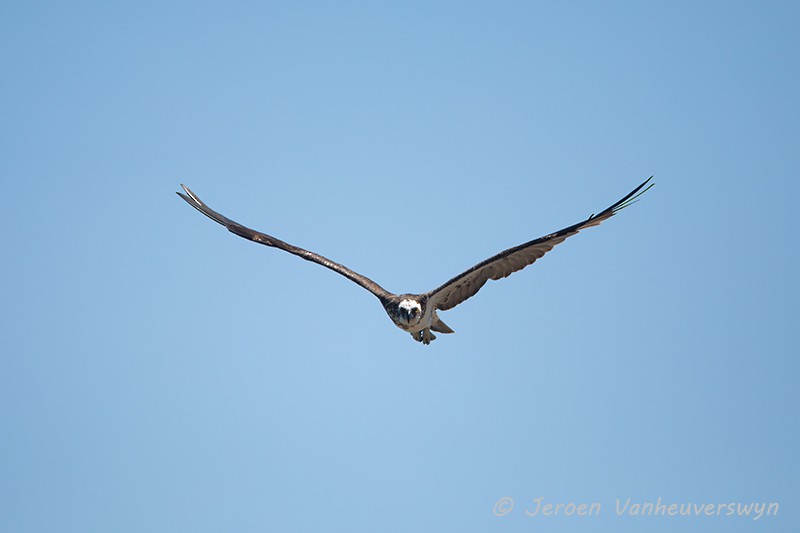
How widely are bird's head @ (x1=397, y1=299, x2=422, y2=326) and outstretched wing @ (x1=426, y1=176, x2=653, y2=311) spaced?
0.55 meters

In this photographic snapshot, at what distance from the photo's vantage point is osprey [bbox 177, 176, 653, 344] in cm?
2275

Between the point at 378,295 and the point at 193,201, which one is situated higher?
the point at 193,201

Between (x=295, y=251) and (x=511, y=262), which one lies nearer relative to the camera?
(x=511, y=262)

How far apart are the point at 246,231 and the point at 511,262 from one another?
25.2ft

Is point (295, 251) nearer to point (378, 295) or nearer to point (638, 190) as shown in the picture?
point (378, 295)

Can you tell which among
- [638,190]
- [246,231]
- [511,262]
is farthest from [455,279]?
[246,231]

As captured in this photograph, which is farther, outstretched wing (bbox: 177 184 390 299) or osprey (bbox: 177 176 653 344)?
outstretched wing (bbox: 177 184 390 299)

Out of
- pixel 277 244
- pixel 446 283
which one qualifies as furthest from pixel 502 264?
pixel 277 244

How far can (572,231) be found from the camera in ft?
74.1

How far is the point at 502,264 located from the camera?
23.9 metres

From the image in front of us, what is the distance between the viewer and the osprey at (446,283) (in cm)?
2275

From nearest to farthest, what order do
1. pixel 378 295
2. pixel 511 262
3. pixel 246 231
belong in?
pixel 511 262 < pixel 378 295 < pixel 246 231

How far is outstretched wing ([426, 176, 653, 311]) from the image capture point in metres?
22.3

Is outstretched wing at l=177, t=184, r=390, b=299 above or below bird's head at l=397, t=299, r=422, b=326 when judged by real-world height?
above
